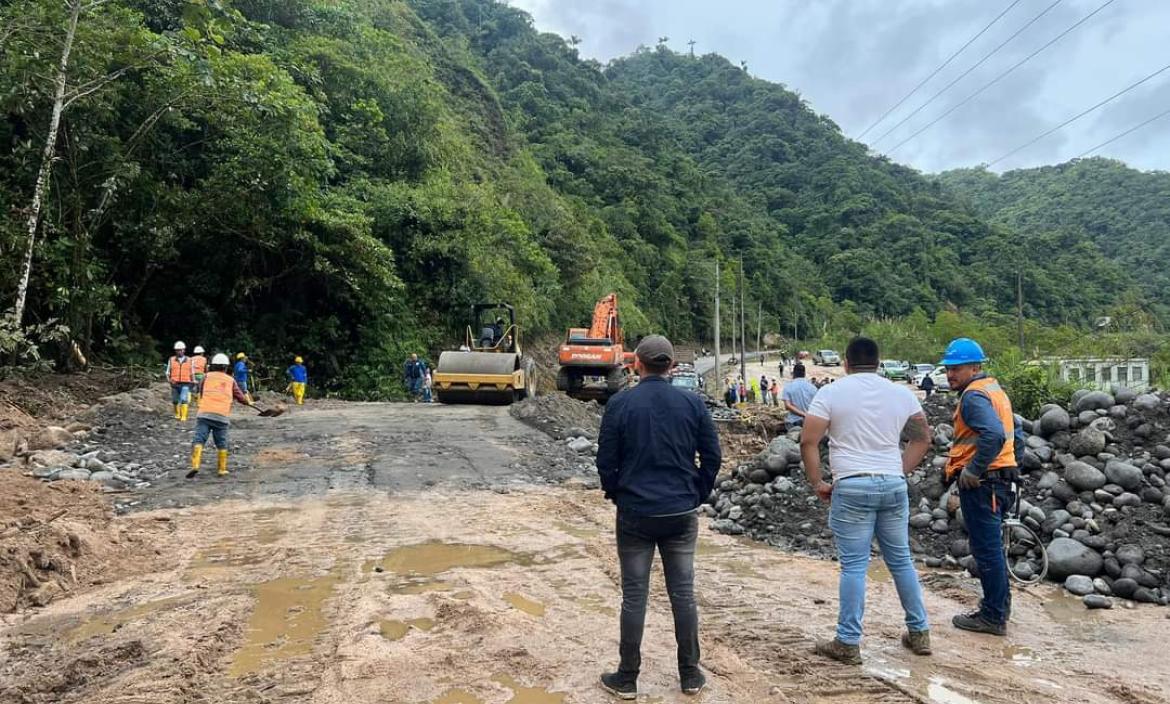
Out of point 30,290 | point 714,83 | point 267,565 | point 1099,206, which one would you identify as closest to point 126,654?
point 267,565

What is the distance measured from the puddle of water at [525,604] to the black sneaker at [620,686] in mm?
1235

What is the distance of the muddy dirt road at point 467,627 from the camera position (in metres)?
3.53

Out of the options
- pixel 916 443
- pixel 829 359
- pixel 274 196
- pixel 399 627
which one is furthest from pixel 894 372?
pixel 399 627

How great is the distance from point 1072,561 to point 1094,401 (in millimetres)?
2862

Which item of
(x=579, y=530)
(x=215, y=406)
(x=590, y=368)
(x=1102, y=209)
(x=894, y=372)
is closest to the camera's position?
(x=579, y=530)

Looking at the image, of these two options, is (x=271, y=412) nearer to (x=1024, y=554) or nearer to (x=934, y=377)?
(x=1024, y=554)

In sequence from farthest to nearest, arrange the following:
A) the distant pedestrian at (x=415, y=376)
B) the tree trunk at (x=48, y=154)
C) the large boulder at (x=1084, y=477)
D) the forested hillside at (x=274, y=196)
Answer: the distant pedestrian at (x=415, y=376)
the forested hillside at (x=274, y=196)
the tree trunk at (x=48, y=154)
the large boulder at (x=1084, y=477)

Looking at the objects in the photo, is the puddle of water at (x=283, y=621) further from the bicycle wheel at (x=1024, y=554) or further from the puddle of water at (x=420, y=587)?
the bicycle wheel at (x=1024, y=554)

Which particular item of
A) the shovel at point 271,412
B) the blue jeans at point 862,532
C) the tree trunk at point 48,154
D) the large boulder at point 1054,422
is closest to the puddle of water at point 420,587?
the blue jeans at point 862,532

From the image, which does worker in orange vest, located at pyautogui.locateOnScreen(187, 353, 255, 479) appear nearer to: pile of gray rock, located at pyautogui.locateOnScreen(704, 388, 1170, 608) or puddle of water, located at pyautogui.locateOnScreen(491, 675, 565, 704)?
pile of gray rock, located at pyautogui.locateOnScreen(704, 388, 1170, 608)

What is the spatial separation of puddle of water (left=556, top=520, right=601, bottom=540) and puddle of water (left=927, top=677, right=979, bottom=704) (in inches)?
147

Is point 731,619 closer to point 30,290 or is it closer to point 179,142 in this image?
point 30,290

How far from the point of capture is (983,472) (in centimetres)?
423

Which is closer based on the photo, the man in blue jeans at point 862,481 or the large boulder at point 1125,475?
the man in blue jeans at point 862,481
